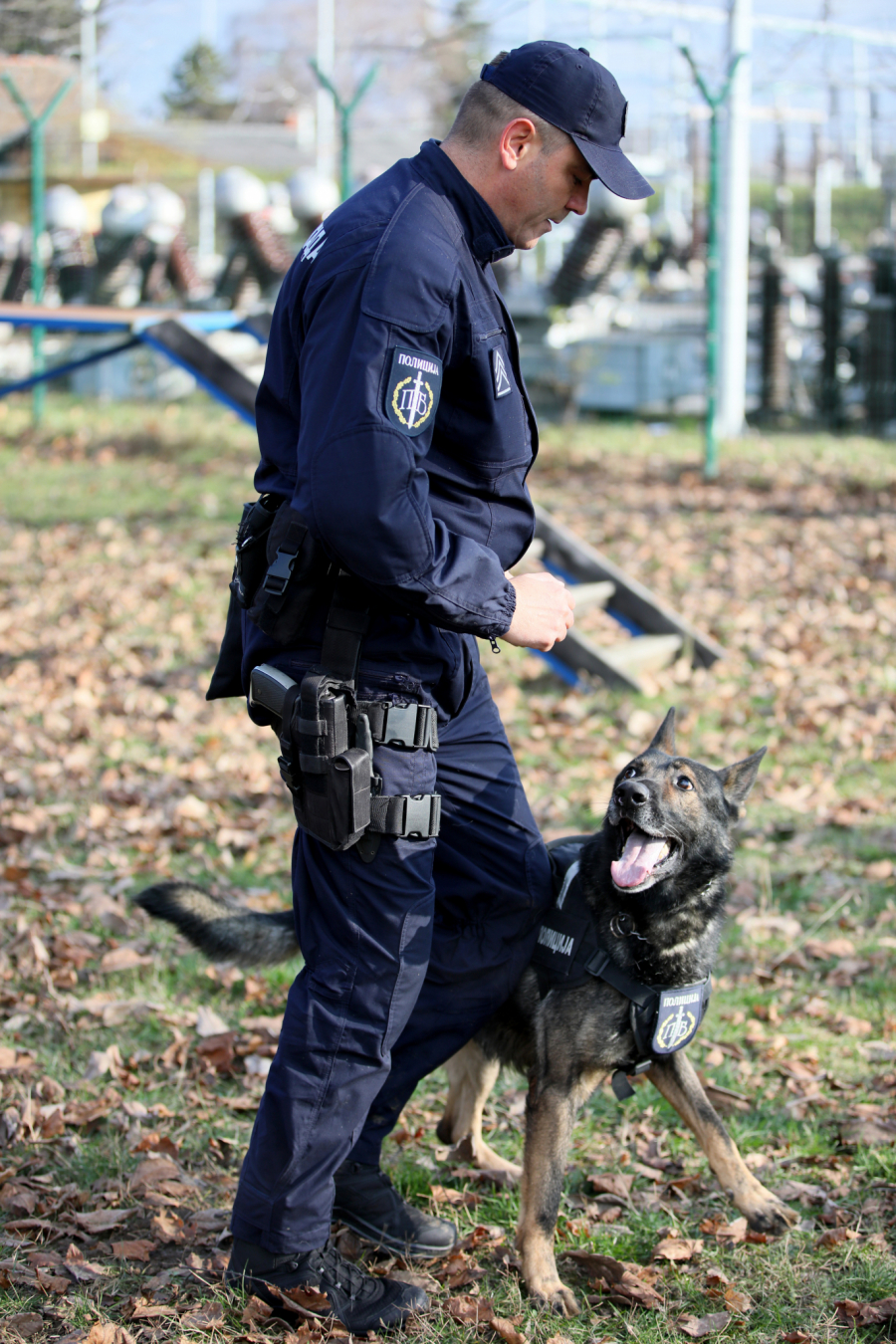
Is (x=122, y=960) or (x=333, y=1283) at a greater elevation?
(x=333, y=1283)

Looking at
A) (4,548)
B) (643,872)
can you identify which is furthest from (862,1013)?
(4,548)

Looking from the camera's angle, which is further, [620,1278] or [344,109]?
[344,109]

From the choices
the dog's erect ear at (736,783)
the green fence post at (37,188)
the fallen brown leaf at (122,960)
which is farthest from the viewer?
the green fence post at (37,188)

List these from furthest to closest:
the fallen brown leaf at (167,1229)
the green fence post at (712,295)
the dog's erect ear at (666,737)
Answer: the green fence post at (712,295)
the dog's erect ear at (666,737)
the fallen brown leaf at (167,1229)

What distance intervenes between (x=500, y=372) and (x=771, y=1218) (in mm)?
2067

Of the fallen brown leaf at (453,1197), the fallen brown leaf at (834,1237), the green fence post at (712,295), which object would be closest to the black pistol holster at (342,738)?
the fallen brown leaf at (453,1197)

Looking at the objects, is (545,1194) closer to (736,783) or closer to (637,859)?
(637,859)

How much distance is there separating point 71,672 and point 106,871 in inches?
95.6

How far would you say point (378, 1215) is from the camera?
9.24ft

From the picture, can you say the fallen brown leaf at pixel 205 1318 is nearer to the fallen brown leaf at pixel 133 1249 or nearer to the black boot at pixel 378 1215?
the fallen brown leaf at pixel 133 1249

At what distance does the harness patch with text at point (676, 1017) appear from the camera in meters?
2.74

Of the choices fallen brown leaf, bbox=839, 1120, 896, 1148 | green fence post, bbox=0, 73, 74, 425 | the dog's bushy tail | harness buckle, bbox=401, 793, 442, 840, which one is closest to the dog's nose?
harness buckle, bbox=401, 793, 442, 840

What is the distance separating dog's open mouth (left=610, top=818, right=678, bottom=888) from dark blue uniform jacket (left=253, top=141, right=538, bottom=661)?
2.47 feet

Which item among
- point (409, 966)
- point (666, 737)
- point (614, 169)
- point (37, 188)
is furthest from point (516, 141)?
point (37, 188)
